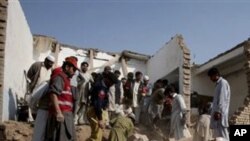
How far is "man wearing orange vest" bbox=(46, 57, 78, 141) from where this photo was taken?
21.8 ft

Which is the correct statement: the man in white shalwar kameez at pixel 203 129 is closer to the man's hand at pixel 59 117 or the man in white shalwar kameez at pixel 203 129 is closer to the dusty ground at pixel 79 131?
the dusty ground at pixel 79 131

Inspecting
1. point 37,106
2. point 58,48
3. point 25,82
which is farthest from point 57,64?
point 37,106

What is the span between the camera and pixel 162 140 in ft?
37.0

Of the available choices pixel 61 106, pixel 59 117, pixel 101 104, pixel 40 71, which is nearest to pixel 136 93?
pixel 40 71

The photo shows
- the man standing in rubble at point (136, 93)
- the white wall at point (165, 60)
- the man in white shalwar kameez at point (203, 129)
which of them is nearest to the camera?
the man in white shalwar kameez at point (203, 129)

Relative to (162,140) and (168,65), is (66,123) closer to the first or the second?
(162,140)

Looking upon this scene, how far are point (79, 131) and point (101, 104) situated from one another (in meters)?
1.59

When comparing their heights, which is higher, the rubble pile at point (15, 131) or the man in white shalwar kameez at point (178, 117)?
the man in white shalwar kameez at point (178, 117)

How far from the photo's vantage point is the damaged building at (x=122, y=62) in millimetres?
10648

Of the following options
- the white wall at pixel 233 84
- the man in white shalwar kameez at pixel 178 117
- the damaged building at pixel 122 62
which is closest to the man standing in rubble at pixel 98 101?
the man in white shalwar kameez at pixel 178 117

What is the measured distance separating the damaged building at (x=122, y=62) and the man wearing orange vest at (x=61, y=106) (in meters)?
3.50

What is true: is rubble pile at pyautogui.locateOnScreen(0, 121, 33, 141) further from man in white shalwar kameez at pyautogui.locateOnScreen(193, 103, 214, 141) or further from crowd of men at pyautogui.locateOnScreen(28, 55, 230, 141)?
man in white shalwar kameez at pyautogui.locateOnScreen(193, 103, 214, 141)

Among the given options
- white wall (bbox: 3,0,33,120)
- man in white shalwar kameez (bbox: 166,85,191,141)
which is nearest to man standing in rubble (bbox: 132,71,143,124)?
man in white shalwar kameez (bbox: 166,85,191,141)

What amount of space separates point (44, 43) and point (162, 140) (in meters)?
5.79
